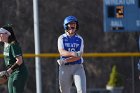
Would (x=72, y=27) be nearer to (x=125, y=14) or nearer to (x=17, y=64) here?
(x=17, y=64)

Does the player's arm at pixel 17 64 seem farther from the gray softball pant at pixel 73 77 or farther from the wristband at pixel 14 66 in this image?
the gray softball pant at pixel 73 77

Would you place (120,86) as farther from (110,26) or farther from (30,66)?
(30,66)

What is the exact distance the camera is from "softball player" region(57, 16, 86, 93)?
1164 centimetres

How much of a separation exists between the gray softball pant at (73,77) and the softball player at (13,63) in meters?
0.66

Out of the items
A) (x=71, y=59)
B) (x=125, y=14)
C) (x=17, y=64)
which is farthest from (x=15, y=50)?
(x=125, y=14)

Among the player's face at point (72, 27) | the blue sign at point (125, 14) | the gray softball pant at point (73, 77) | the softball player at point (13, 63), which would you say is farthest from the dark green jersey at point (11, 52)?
the blue sign at point (125, 14)

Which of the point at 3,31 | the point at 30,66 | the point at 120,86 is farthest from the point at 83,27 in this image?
the point at 3,31

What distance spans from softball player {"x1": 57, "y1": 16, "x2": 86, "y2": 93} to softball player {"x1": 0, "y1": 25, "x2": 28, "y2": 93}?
656 millimetres

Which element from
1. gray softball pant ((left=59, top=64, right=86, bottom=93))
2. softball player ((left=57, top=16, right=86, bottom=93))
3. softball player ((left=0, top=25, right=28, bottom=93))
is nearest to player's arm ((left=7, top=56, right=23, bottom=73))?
softball player ((left=0, top=25, right=28, bottom=93))

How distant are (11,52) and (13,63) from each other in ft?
0.65

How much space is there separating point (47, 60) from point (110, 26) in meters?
8.82

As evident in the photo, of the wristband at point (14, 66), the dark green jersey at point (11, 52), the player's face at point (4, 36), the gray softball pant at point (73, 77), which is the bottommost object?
the gray softball pant at point (73, 77)

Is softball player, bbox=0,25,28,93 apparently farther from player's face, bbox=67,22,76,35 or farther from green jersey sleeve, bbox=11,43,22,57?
player's face, bbox=67,22,76,35

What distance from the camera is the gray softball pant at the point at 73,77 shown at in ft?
38.2
